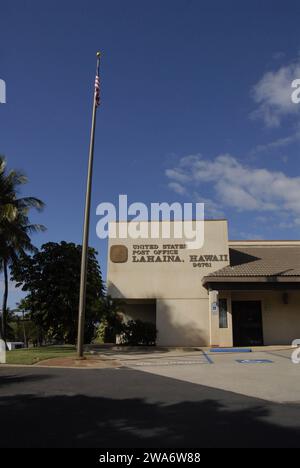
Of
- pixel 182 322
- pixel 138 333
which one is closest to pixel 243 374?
pixel 138 333

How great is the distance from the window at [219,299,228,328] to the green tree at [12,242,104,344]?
660 centimetres

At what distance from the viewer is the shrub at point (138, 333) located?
82.6 ft

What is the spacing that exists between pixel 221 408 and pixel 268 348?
1545 cm

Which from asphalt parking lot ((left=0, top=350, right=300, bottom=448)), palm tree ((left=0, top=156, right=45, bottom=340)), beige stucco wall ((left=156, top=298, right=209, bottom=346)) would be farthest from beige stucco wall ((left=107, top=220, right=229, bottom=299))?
asphalt parking lot ((left=0, top=350, right=300, bottom=448))

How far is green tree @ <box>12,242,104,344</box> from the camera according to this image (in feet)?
85.4

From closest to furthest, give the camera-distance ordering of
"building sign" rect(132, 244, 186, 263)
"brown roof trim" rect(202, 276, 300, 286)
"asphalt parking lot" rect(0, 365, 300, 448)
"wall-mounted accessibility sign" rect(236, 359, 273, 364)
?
"asphalt parking lot" rect(0, 365, 300, 448) < "wall-mounted accessibility sign" rect(236, 359, 273, 364) < "brown roof trim" rect(202, 276, 300, 286) < "building sign" rect(132, 244, 186, 263)

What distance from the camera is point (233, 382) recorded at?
10.9 m

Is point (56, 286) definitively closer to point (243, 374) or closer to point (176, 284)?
point (176, 284)

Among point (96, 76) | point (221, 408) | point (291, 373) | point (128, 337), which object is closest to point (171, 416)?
point (221, 408)

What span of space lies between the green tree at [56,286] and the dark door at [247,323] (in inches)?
301

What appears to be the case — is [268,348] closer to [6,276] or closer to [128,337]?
[128,337]

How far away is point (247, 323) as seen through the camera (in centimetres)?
2492

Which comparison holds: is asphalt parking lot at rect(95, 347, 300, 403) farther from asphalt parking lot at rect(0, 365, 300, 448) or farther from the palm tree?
the palm tree

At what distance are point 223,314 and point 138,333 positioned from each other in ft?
16.2
